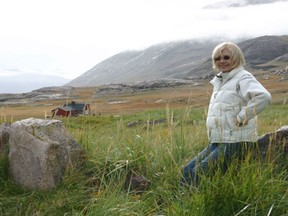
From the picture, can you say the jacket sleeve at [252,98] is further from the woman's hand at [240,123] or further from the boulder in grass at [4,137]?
the boulder in grass at [4,137]

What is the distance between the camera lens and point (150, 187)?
489 centimetres

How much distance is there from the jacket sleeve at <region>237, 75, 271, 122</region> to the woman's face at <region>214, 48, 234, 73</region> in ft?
1.07

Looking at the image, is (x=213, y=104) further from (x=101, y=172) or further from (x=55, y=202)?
(x=55, y=202)

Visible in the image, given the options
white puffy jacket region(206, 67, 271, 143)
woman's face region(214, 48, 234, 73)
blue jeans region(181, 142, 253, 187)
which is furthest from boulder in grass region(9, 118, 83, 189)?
woman's face region(214, 48, 234, 73)

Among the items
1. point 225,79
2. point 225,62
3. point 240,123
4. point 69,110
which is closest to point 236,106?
point 240,123

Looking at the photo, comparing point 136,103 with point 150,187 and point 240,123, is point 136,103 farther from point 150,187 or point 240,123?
point 240,123

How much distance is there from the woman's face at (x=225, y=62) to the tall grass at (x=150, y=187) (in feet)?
2.76

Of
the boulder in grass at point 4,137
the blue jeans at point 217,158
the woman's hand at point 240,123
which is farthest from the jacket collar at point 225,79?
the boulder in grass at point 4,137

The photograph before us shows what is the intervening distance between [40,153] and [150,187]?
1408 mm

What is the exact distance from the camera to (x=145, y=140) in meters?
5.84

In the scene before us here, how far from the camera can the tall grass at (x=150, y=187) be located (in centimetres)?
364

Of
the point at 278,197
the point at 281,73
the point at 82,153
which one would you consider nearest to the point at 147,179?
the point at 82,153

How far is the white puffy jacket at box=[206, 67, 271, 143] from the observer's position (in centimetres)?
444

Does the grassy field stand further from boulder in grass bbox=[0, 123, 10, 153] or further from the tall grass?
boulder in grass bbox=[0, 123, 10, 153]
